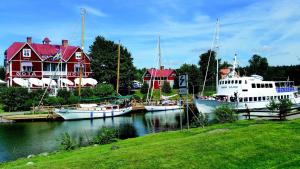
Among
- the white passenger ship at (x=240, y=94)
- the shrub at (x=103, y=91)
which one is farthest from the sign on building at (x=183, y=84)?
the shrub at (x=103, y=91)

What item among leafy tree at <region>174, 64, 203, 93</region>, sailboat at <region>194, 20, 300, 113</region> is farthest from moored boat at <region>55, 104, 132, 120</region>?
leafy tree at <region>174, 64, 203, 93</region>

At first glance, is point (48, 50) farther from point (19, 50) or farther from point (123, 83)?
point (123, 83)

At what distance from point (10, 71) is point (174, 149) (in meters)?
65.3

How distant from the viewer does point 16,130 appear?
41.6 m

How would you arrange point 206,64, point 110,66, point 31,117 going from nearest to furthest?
point 31,117 → point 110,66 → point 206,64

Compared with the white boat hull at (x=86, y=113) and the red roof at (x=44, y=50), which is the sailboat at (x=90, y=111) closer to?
the white boat hull at (x=86, y=113)

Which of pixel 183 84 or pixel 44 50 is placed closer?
pixel 183 84

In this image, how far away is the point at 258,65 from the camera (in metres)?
132

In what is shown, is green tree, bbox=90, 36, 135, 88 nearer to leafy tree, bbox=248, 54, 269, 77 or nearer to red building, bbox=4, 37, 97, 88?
red building, bbox=4, 37, 97, 88

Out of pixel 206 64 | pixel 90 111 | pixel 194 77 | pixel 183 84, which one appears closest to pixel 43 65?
pixel 90 111

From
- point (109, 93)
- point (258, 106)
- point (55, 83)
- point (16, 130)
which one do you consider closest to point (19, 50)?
point (55, 83)

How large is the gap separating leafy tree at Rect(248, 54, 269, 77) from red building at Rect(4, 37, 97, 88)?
71.2m

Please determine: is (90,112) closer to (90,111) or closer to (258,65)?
(90,111)

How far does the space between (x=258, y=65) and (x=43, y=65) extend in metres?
85.1
